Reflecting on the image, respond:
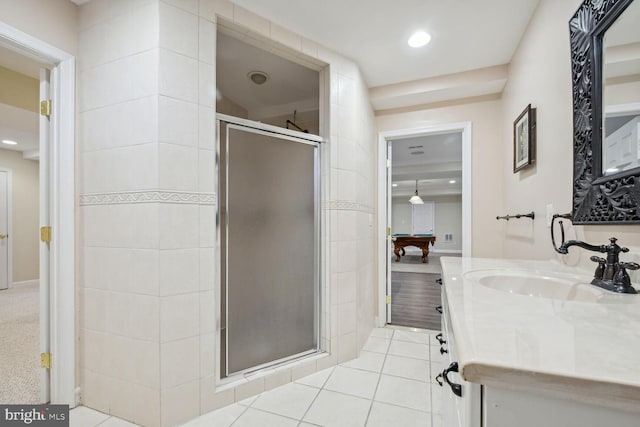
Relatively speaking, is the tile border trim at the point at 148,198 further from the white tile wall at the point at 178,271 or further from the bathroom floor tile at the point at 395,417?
the bathroom floor tile at the point at 395,417

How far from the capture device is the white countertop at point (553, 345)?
1.25 feet

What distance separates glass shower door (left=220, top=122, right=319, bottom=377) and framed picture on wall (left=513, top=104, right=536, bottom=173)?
1422 mm

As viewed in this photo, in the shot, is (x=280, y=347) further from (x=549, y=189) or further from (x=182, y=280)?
(x=549, y=189)

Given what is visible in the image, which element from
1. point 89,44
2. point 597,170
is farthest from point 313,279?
point 89,44

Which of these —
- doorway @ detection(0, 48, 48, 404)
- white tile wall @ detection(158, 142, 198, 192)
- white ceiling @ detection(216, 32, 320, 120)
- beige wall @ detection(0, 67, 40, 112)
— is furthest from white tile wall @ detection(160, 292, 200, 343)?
beige wall @ detection(0, 67, 40, 112)

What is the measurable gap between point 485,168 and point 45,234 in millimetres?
3430

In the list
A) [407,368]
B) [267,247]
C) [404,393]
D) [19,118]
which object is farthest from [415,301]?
[19,118]

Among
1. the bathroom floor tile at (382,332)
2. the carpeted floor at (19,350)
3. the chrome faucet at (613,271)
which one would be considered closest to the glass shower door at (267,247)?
the bathroom floor tile at (382,332)

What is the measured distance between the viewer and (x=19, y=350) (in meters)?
2.36

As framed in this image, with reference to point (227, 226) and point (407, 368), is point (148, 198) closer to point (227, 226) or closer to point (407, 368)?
point (227, 226)

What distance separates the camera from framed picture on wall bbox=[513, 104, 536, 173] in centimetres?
175

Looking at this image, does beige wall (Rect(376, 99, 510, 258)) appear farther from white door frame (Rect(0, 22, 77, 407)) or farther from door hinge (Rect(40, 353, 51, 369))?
door hinge (Rect(40, 353, 51, 369))

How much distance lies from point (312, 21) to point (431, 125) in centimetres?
158

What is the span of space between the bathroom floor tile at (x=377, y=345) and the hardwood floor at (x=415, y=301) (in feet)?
1.56
